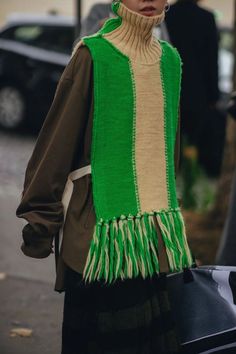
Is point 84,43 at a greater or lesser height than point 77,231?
greater

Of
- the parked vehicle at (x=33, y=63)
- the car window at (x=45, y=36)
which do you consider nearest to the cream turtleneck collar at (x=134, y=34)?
the parked vehicle at (x=33, y=63)

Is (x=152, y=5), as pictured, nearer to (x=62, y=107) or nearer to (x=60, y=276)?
(x=62, y=107)

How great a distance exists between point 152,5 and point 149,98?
0.30 m

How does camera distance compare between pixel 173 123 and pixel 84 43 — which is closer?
pixel 84 43

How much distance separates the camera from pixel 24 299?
534cm

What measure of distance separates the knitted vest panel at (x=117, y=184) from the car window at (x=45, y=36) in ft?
28.1

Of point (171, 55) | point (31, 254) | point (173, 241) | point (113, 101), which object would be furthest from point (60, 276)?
point (171, 55)

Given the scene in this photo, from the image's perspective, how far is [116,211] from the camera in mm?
3031

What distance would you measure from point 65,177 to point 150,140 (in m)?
0.30

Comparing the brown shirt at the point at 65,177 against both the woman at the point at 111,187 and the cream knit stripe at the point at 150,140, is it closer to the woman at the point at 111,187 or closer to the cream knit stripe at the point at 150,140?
the woman at the point at 111,187

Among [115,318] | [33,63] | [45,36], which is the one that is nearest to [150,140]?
[115,318]

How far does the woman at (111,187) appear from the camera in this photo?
2977 mm

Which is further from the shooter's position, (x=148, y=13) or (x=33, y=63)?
(x=33, y=63)

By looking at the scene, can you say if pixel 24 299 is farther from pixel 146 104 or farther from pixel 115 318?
pixel 146 104
